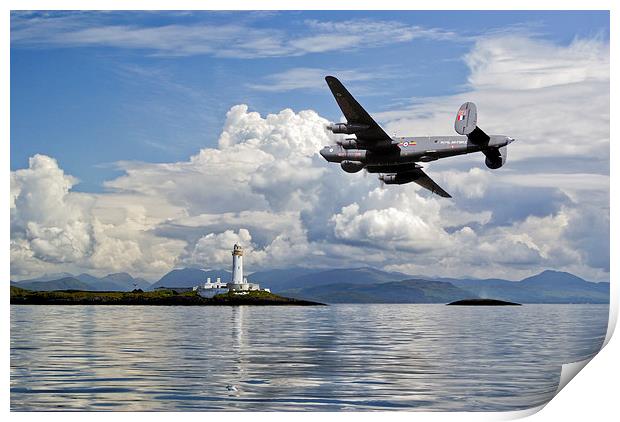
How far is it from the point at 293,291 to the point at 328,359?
478cm

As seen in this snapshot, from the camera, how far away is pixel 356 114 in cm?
3039

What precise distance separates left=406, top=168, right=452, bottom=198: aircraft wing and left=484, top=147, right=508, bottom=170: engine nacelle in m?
3.68

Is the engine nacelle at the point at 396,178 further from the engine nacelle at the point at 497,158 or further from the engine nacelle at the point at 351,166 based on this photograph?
the engine nacelle at the point at 497,158

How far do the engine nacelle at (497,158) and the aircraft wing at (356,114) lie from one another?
3.79 metres

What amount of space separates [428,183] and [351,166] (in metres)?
3.01

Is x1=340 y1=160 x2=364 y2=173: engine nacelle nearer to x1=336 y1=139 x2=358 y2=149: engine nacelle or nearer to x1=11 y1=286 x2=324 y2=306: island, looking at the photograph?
x1=336 y1=139 x2=358 y2=149: engine nacelle

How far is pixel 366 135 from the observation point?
102 feet

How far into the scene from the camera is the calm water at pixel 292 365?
1001 inches

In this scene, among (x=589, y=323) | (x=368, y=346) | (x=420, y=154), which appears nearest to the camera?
(x=589, y=323)

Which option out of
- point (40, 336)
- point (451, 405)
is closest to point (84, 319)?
point (40, 336)

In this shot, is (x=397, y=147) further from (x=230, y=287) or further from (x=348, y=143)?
(x=230, y=287)

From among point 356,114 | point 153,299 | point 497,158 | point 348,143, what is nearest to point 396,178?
point 348,143

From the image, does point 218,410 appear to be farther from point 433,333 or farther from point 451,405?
point 433,333

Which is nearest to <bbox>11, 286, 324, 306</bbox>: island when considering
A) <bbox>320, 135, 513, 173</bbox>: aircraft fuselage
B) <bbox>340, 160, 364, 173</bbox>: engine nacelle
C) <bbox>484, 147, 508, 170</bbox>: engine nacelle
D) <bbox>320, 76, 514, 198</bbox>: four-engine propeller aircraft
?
<bbox>340, 160, 364, 173</bbox>: engine nacelle
